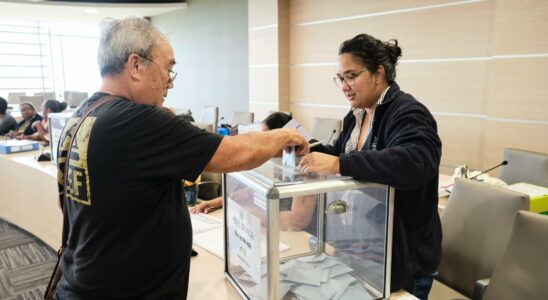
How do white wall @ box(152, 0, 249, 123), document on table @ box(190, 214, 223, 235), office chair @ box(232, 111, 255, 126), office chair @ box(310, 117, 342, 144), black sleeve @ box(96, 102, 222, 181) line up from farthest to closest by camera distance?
white wall @ box(152, 0, 249, 123), office chair @ box(232, 111, 255, 126), office chair @ box(310, 117, 342, 144), document on table @ box(190, 214, 223, 235), black sleeve @ box(96, 102, 222, 181)

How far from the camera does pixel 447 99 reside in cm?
389

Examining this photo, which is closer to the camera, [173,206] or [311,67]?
[173,206]

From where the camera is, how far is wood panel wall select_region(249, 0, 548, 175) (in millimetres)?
3172

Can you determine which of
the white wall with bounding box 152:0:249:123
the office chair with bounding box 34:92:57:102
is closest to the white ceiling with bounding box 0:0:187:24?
the white wall with bounding box 152:0:249:123

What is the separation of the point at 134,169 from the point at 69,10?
8.54 m

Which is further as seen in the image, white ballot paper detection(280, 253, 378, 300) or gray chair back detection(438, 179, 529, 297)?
gray chair back detection(438, 179, 529, 297)

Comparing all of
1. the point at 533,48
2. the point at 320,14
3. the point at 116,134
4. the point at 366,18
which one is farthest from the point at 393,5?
the point at 116,134

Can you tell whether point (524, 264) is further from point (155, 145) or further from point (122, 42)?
point (122, 42)

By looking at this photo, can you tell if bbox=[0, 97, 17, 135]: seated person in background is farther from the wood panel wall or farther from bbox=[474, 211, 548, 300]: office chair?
bbox=[474, 211, 548, 300]: office chair

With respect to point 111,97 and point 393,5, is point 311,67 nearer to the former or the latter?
point 393,5

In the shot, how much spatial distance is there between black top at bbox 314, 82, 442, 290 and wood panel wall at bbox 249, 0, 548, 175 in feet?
8.60

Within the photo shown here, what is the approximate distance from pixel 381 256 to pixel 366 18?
406 centimetres

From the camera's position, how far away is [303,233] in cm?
122

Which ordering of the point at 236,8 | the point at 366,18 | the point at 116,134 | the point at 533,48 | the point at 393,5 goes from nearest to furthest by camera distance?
the point at 116,134 < the point at 533,48 < the point at 393,5 < the point at 366,18 < the point at 236,8
